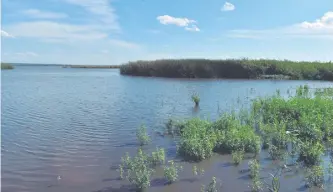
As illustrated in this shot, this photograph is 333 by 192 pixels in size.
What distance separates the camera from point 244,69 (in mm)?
50344

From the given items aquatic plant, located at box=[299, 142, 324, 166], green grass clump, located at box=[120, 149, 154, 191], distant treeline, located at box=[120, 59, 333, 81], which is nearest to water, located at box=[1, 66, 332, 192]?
green grass clump, located at box=[120, 149, 154, 191]

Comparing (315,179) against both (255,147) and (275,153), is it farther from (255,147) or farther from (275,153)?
(255,147)

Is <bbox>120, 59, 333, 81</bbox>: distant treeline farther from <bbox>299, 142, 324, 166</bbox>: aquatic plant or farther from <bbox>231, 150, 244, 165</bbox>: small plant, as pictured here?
<bbox>231, 150, 244, 165</bbox>: small plant

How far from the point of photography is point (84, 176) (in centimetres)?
841

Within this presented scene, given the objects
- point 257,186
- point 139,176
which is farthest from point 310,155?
point 139,176

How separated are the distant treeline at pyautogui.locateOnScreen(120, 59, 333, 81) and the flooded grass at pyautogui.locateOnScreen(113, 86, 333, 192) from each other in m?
36.1

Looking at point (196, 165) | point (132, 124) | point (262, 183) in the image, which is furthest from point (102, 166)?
point (132, 124)

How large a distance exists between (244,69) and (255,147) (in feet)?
136

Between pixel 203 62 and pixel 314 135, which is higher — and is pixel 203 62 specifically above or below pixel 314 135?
above

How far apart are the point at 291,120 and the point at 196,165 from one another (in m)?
6.04

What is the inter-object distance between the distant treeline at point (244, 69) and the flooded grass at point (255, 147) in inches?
1420

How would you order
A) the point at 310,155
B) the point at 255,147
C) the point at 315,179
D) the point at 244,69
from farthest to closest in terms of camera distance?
the point at 244,69 < the point at 255,147 < the point at 310,155 < the point at 315,179

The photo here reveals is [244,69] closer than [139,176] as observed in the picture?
No

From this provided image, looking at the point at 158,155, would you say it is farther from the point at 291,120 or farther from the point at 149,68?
the point at 149,68
